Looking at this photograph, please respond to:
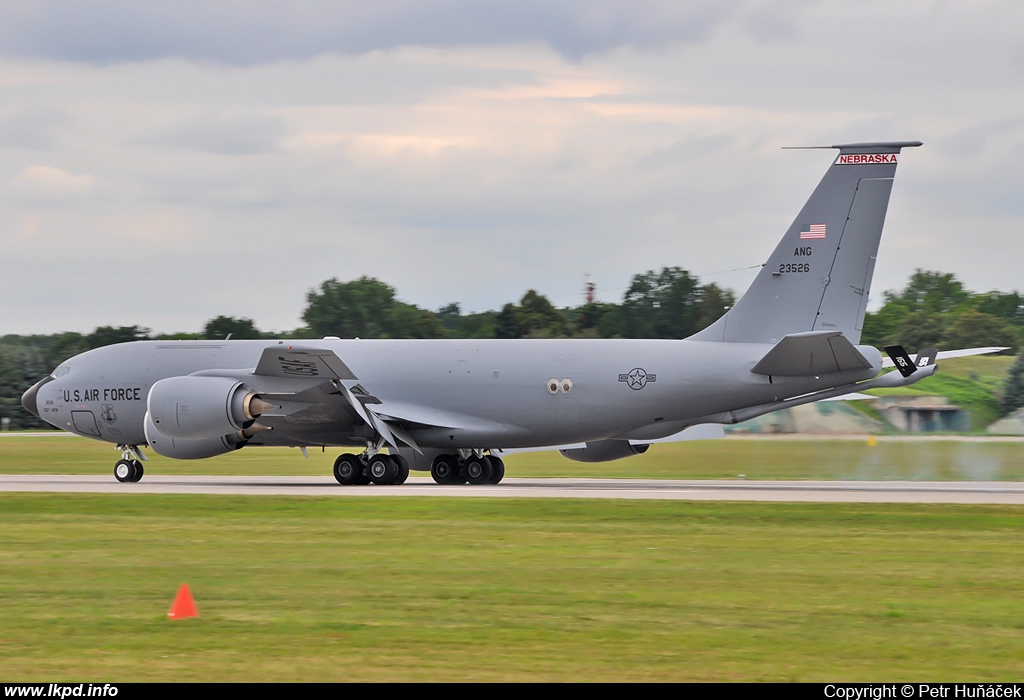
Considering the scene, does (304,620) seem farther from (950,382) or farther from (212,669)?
(950,382)

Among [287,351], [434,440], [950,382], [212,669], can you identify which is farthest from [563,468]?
[212,669]

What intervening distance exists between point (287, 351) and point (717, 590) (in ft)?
59.5

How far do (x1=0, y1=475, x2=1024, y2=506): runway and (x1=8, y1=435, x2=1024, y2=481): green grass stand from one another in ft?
9.13

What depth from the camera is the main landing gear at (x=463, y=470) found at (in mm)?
33562

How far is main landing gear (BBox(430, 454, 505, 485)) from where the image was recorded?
3356 centimetres

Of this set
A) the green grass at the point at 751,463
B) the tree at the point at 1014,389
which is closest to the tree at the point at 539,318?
the green grass at the point at 751,463

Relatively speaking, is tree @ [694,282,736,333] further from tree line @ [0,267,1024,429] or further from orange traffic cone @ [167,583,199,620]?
orange traffic cone @ [167,583,199,620]

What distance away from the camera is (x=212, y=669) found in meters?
9.91

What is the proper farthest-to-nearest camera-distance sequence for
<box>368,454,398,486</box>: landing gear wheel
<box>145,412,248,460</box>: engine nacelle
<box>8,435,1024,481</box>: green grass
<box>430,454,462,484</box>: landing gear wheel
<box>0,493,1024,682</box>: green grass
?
<box>8,435,1024,481</box>: green grass → <box>430,454,462,484</box>: landing gear wheel → <box>145,412,248,460</box>: engine nacelle → <box>368,454,398,486</box>: landing gear wheel → <box>0,493,1024,682</box>: green grass

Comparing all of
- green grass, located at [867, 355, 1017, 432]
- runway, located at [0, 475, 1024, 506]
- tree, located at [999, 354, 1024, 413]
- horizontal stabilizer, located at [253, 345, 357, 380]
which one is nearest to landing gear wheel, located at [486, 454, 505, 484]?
runway, located at [0, 475, 1024, 506]

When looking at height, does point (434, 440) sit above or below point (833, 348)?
below

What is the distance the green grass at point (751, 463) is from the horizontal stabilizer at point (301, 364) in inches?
303

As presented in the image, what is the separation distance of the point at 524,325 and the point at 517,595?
5226 cm

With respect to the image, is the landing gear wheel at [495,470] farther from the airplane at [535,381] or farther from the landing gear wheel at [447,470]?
the landing gear wheel at [447,470]
